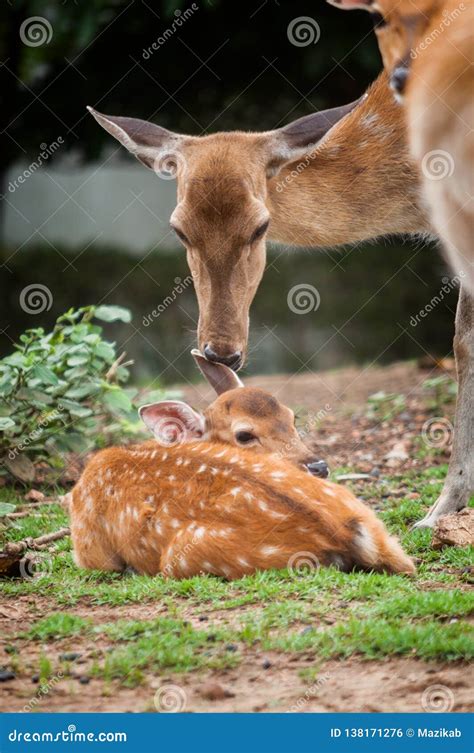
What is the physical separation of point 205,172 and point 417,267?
6.13 meters

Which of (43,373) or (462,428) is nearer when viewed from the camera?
(462,428)

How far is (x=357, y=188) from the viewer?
7059mm

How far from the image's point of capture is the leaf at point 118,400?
23.8ft

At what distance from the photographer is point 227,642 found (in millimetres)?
4215

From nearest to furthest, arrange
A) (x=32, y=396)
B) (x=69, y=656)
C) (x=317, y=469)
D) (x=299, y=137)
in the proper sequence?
1. (x=69, y=656)
2. (x=317, y=469)
3. (x=299, y=137)
4. (x=32, y=396)

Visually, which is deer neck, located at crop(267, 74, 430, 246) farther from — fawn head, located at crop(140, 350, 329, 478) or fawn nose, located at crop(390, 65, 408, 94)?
fawn head, located at crop(140, 350, 329, 478)

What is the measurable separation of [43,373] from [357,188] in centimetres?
217

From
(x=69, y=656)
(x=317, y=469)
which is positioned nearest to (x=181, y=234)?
(x=317, y=469)

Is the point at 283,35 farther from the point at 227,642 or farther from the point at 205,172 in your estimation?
the point at 227,642

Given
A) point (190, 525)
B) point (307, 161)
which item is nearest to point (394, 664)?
point (190, 525)

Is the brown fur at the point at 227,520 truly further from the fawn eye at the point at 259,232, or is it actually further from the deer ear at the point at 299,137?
the deer ear at the point at 299,137

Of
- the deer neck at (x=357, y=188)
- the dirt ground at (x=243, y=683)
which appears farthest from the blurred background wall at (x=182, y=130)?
the dirt ground at (x=243, y=683)

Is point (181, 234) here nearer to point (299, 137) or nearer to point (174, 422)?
point (299, 137)
